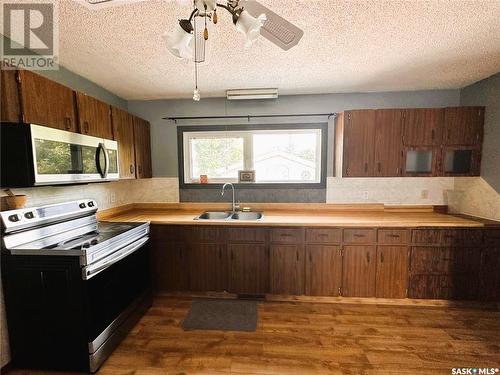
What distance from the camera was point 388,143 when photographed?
2.59 metres

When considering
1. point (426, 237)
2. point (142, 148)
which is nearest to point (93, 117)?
point (142, 148)

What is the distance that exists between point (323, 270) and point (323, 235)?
395 millimetres

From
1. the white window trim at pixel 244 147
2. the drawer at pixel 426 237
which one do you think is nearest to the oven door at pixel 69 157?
the white window trim at pixel 244 147

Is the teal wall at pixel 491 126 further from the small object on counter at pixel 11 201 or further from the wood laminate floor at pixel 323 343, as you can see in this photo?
the small object on counter at pixel 11 201

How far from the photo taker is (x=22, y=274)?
5.19 ft

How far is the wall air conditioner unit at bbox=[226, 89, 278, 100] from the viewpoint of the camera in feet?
8.91

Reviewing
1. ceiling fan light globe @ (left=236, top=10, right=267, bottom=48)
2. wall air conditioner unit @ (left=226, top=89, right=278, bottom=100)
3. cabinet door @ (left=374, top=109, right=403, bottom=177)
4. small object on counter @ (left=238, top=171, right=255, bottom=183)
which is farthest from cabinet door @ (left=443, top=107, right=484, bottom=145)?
ceiling fan light globe @ (left=236, top=10, right=267, bottom=48)

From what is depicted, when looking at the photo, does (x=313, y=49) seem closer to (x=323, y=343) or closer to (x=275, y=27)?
(x=275, y=27)

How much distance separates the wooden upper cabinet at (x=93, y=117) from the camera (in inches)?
75.9

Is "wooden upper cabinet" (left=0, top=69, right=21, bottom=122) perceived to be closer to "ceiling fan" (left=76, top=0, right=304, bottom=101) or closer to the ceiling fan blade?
"ceiling fan" (left=76, top=0, right=304, bottom=101)

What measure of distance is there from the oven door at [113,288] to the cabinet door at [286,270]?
1.39m

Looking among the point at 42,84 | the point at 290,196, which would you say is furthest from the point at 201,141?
the point at 42,84

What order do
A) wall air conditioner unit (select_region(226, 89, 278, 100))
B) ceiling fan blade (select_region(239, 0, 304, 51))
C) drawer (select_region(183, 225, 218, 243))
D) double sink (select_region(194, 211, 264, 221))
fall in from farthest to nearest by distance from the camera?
double sink (select_region(194, 211, 264, 221))
wall air conditioner unit (select_region(226, 89, 278, 100))
drawer (select_region(183, 225, 218, 243))
ceiling fan blade (select_region(239, 0, 304, 51))

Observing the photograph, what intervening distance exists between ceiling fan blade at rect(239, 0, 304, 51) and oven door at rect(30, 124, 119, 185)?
5.11ft
